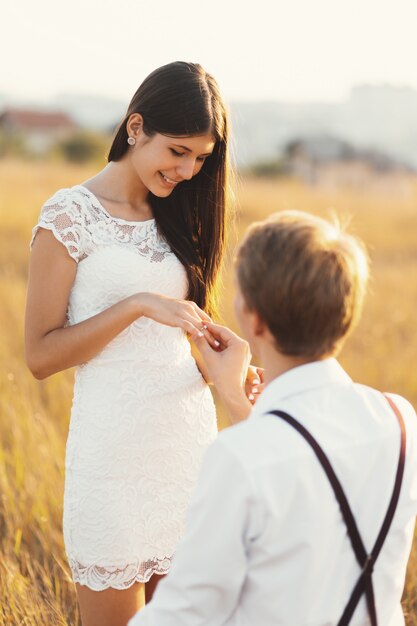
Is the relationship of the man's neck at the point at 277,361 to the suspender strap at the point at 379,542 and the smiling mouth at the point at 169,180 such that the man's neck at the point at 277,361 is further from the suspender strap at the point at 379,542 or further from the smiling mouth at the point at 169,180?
the smiling mouth at the point at 169,180

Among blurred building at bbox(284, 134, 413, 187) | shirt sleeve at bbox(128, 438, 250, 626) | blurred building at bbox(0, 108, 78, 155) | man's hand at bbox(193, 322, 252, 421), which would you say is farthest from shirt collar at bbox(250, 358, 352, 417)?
blurred building at bbox(0, 108, 78, 155)

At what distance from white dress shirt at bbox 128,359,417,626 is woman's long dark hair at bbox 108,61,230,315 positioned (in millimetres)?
1153

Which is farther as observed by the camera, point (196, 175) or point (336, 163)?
point (336, 163)

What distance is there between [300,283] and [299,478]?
34 cm

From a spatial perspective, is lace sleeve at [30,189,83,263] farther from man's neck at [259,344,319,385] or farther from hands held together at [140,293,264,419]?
man's neck at [259,344,319,385]

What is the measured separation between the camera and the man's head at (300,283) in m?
1.47

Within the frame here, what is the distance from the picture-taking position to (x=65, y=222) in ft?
7.55

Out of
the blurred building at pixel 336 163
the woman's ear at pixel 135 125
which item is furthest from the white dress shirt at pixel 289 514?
the blurred building at pixel 336 163

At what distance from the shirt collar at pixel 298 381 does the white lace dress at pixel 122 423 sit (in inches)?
34.9

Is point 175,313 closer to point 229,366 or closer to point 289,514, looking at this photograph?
point 229,366

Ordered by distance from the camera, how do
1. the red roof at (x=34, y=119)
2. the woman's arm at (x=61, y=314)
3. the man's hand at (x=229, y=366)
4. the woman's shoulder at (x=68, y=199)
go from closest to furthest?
1. the man's hand at (x=229, y=366)
2. the woman's arm at (x=61, y=314)
3. the woman's shoulder at (x=68, y=199)
4. the red roof at (x=34, y=119)

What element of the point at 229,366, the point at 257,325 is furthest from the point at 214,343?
the point at 257,325

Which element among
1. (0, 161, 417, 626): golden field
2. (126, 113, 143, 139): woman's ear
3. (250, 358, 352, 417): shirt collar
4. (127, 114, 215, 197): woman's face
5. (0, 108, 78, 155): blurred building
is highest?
(126, 113, 143, 139): woman's ear

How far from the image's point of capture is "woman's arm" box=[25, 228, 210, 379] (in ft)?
7.32
